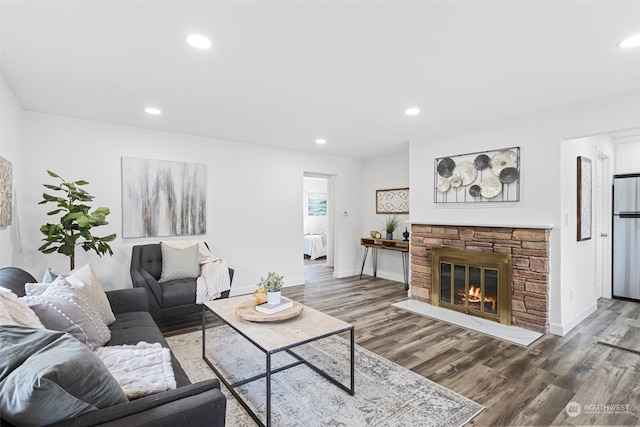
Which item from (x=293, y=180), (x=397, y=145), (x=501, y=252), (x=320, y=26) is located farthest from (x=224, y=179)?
(x=501, y=252)

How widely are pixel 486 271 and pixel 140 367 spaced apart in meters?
3.62

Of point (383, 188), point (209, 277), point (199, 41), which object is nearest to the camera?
point (199, 41)

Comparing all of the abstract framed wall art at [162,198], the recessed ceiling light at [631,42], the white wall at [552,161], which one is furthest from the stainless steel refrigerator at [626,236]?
the abstract framed wall art at [162,198]

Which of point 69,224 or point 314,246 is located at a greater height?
point 69,224

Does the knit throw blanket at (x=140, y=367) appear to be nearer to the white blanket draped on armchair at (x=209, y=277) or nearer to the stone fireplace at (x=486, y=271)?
the white blanket draped on armchair at (x=209, y=277)

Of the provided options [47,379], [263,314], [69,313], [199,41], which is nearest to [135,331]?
[69,313]

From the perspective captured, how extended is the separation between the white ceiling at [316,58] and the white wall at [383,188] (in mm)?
2161

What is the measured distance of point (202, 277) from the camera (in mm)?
3770

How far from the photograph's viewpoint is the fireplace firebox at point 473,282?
3.61 metres

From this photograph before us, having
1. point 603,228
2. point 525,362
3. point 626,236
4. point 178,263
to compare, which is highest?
point 603,228

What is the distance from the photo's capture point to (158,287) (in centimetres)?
334

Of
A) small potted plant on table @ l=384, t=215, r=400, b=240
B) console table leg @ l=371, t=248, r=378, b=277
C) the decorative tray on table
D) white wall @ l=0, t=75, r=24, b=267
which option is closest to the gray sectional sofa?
the decorative tray on table

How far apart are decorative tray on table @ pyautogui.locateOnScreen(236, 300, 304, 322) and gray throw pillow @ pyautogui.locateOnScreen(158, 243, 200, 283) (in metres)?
1.52

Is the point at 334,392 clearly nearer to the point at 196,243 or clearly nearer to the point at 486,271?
the point at 486,271
